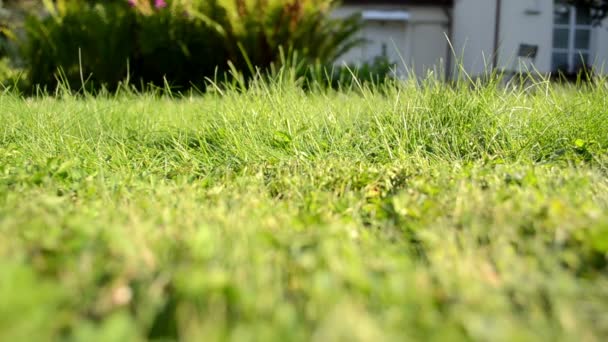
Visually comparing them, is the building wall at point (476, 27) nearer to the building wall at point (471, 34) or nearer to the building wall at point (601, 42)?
the building wall at point (471, 34)

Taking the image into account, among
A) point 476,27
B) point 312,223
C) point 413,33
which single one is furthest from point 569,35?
point 312,223

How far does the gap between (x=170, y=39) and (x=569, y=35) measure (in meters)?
7.77

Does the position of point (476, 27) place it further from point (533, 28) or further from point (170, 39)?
point (170, 39)

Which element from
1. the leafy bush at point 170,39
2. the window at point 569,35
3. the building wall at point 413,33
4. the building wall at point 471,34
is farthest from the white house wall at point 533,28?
the leafy bush at point 170,39

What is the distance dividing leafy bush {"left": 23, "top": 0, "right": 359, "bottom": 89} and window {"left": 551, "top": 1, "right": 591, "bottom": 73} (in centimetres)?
558

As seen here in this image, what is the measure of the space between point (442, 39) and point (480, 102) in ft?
37.6

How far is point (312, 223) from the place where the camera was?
2008 millimetres

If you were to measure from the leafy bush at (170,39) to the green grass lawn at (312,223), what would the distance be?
3.97 m

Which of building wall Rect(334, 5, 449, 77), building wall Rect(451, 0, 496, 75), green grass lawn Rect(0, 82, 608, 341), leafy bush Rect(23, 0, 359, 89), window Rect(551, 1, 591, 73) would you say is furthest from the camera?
building wall Rect(334, 5, 449, 77)

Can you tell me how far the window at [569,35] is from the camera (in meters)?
11.8

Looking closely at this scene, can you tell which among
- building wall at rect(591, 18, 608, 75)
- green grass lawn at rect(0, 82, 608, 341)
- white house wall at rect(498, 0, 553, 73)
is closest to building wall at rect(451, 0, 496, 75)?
white house wall at rect(498, 0, 553, 73)

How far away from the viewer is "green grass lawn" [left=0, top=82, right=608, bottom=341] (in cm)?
126

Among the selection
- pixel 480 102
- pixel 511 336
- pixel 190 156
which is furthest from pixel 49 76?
pixel 511 336

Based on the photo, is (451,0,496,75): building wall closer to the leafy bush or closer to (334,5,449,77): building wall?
(334,5,449,77): building wall
